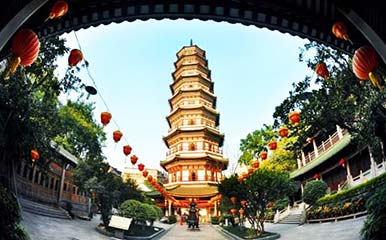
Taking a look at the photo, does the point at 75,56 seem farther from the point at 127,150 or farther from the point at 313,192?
the point at 313,192

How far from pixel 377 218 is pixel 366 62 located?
4.29 m

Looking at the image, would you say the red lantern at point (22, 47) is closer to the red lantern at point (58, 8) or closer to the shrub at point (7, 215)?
the red lantern at point (58, 8)

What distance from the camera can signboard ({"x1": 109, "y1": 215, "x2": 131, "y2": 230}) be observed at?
51.2ft

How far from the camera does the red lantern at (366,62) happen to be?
14.5 feet

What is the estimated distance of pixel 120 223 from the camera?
15.7m

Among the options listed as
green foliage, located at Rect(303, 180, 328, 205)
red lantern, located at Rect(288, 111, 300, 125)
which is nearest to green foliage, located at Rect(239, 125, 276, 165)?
green foliage, located at Rect(303, 180, 328, 205)

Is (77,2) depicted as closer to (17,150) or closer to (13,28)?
(13,28)

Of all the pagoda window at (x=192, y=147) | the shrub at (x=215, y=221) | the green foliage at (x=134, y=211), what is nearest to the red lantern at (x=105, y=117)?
the green foliage at (x=134, y=211)

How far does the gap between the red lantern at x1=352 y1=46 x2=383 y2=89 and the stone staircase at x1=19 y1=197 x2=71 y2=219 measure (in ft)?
51.7

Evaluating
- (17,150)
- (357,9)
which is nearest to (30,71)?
(17,150)

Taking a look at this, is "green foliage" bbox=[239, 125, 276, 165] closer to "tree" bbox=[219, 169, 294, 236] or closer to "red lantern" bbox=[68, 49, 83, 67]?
"tree" bbox=[219, 169, 294, 236]

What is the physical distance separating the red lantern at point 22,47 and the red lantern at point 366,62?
13.3ft

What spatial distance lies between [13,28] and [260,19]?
3.08 meters

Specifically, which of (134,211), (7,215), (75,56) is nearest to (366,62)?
(75,56)
